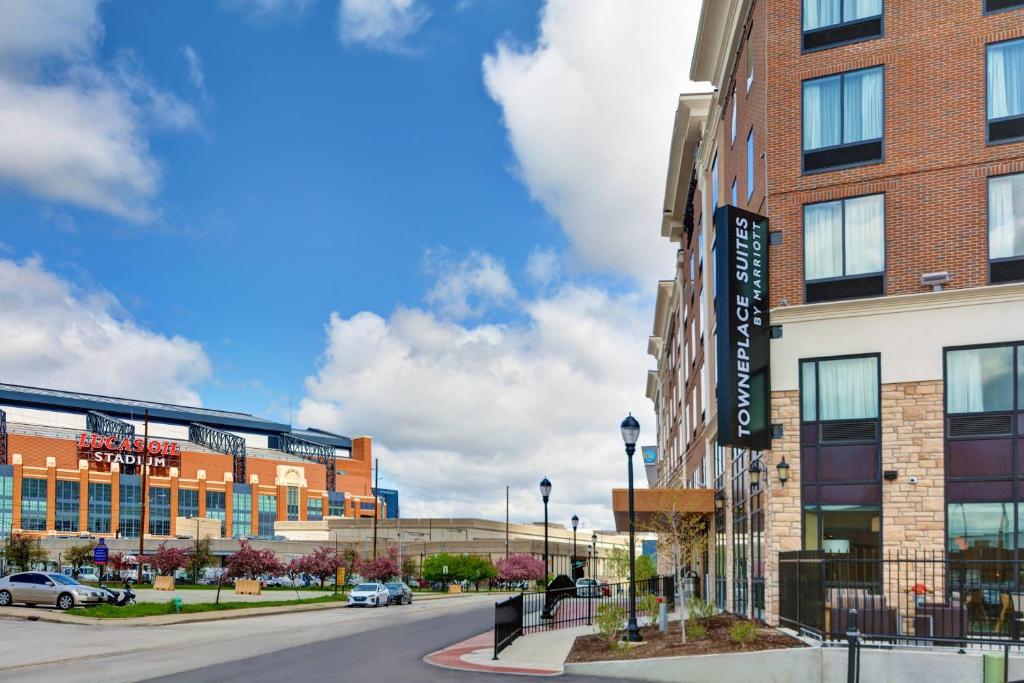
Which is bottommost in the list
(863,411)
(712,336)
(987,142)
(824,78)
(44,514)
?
(44,514)

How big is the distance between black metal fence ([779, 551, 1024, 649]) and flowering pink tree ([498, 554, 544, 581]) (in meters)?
68.2

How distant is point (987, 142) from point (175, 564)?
51935 millimetres

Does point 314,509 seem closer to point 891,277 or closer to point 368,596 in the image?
point 368,596

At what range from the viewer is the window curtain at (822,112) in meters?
27.0

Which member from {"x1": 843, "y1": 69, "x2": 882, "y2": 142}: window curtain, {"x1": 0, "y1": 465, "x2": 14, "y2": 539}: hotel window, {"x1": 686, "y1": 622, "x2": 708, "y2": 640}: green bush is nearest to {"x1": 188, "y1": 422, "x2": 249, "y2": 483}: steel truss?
{"x1": 0, "y1": 465, "x2": 14, "y2": 539}: hotel window

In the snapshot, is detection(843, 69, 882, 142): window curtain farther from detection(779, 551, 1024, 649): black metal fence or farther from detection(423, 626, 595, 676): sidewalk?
detection(423, 626, 595, 676): sidewalk

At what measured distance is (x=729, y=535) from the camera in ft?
109

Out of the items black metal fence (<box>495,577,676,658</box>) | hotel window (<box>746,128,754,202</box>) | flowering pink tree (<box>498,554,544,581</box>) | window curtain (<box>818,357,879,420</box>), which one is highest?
hotel window (<box>746,128,754,202</box>)

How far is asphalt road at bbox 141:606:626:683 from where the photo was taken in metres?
20.6

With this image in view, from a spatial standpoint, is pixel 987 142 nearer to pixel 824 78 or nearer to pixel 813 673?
pixel 824 78

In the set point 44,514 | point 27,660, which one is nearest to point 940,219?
point 27,660

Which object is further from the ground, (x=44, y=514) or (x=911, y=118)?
(x=911, y=118)

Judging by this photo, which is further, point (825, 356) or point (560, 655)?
point (825, 356)

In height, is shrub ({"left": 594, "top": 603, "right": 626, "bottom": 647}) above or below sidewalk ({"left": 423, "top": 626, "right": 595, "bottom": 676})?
above
